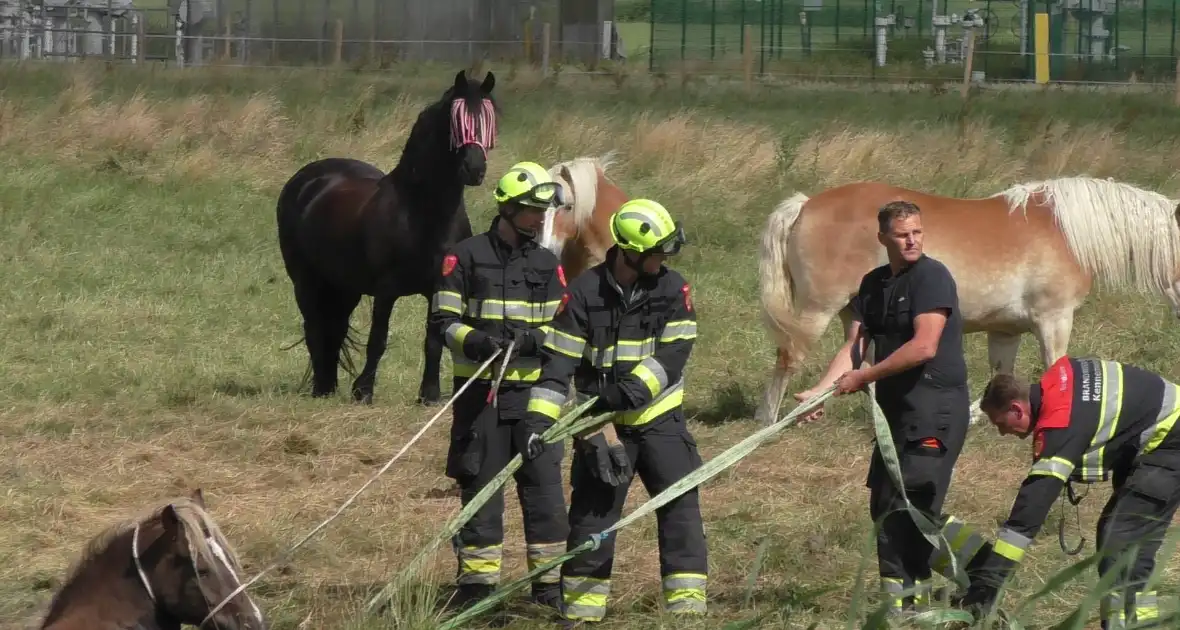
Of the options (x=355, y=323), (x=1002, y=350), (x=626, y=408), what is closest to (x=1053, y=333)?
(x=1002, y=350)

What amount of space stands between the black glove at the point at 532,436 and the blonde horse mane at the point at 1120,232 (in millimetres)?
5147

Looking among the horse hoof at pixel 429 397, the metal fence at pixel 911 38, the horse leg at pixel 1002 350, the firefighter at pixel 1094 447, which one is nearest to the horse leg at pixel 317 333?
the horse hoof at pixel 429 397

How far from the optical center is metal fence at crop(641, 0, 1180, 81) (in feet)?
115

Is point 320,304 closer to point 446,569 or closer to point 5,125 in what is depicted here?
point 446,569

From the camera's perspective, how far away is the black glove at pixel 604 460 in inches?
225

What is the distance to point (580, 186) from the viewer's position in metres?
11.0

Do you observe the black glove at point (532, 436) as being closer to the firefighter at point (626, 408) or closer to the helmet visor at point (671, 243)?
the firefighter at point (626, 408)

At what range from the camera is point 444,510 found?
775cm

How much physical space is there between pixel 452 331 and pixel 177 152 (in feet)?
42.2

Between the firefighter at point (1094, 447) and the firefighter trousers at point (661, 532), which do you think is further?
the firefighter trousers at point (661, 532)

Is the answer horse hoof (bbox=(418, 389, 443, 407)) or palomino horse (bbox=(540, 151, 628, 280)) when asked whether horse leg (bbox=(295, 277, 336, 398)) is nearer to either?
horse hoof (bbox=(418, 389, 443, 407))

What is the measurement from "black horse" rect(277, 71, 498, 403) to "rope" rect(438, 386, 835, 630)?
4241mm

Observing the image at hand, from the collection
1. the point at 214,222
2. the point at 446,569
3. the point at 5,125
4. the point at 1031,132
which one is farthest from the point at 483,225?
the point at 446,569

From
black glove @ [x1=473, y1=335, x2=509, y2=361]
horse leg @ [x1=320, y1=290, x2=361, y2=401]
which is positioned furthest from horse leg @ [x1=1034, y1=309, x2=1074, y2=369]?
black glove @ [x1=473, y1=335, x2=509, y2=361]
